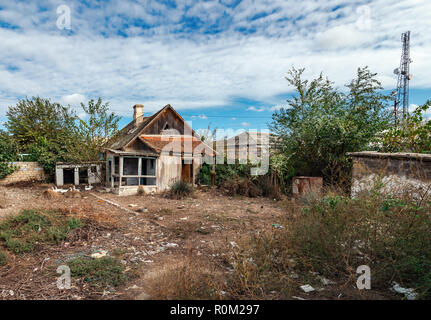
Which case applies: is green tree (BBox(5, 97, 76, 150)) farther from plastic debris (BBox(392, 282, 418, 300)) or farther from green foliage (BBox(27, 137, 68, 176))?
plastic debris (BBox(392, 282, 418, 300))

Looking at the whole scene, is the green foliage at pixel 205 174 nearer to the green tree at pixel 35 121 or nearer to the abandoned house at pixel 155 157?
the abandoned house at pixel 155 157

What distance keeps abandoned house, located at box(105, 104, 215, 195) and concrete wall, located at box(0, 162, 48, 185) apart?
14.3 ft

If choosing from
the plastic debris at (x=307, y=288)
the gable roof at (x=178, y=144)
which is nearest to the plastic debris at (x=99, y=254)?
the plastic debris at (x=307, y=288)

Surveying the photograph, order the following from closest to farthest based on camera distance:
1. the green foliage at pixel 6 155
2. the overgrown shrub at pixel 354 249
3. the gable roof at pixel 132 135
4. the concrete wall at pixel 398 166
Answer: the overgrown shrub at pixel 354 249
the concrete wall at pixel 398 166
the green foliage at pixel 6 155
the gable roof at pixel 132 135

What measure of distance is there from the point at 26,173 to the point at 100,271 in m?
13.8

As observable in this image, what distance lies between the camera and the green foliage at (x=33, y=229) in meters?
4.93

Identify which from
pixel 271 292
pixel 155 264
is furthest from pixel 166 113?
pixel 271 292

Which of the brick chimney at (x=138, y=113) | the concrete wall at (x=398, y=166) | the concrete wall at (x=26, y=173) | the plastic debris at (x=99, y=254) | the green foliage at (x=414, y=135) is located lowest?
the plastic debris at (x=99, y=254)

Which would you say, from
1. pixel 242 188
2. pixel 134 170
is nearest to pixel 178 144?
pixel 134 170

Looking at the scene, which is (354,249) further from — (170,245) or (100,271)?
(100,271)

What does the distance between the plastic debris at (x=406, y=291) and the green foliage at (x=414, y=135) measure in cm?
592

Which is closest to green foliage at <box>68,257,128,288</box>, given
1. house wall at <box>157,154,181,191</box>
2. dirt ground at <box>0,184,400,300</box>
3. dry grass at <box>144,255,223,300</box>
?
dirt ground at <box>0,184,400,300</box>

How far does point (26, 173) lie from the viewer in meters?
14.3

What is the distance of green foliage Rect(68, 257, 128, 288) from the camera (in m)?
3.68
